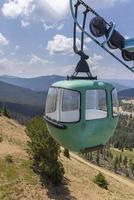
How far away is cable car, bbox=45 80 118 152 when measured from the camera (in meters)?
11.7

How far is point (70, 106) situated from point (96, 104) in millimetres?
1073

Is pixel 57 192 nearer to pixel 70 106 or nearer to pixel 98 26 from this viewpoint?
pixel 70 106

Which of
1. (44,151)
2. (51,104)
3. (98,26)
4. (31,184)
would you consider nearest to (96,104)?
(51,104)

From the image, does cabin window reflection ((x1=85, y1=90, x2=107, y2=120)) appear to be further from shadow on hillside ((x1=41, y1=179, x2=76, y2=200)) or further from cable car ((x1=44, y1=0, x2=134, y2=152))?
shadow on hillside ((x1=41, y1=179, x2=76, y2=200))

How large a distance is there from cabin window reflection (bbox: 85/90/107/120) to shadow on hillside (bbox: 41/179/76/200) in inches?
1697

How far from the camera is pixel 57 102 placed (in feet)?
39.7

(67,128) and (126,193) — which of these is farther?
(126,193)

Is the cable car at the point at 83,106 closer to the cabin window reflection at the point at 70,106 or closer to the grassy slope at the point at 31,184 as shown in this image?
the cabin window reflection at the point at 70,106

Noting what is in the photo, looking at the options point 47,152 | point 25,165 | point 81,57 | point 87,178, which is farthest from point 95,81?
point 87,178

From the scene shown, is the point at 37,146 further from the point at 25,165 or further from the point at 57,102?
the point at 57,102

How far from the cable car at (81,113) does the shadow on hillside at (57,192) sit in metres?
43.1

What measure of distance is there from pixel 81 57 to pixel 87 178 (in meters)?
60.6

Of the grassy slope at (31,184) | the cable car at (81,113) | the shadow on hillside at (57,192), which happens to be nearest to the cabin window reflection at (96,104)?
the cable car at (81,113)

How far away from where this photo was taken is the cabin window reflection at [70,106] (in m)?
11.7
